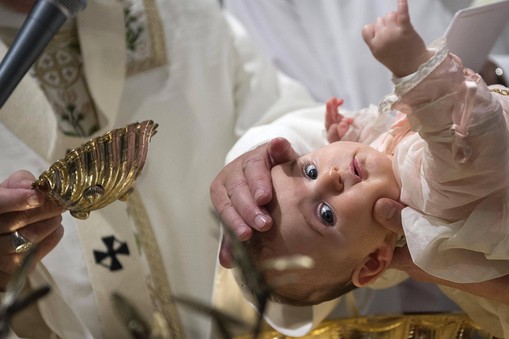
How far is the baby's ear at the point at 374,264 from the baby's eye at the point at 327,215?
2.7 inches

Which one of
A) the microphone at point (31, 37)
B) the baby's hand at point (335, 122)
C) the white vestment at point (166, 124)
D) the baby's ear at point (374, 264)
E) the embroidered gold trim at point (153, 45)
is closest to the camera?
the microphone at point (31, 37)

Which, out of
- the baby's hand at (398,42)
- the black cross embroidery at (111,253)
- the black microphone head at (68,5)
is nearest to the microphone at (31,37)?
the black microphone head at (68,5)

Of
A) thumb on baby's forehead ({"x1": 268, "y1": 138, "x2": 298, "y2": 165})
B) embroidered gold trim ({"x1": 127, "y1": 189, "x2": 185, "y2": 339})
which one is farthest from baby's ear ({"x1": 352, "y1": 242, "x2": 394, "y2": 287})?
embroidered gold trim ({"x1": 127, "y1": 189, "x2": 185, "y2": 339})

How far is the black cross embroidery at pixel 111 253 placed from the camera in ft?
3.40

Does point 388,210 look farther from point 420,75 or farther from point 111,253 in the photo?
point 111,253

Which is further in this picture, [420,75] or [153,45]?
[153,45]

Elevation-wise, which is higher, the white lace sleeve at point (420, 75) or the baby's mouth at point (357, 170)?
the white lace sleeve at point (420, 75)

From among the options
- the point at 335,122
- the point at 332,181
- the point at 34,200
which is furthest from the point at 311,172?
the point at 34,200

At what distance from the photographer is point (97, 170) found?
0.62 m

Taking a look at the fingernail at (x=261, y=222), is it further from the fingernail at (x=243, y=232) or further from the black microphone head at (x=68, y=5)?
the black microphone head at (x=68, y=5)

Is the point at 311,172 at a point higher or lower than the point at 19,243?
lower

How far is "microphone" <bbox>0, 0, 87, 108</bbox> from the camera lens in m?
0.59

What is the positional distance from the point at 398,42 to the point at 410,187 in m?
0.17

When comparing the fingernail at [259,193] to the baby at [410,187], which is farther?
the fingernail at [259,193]
